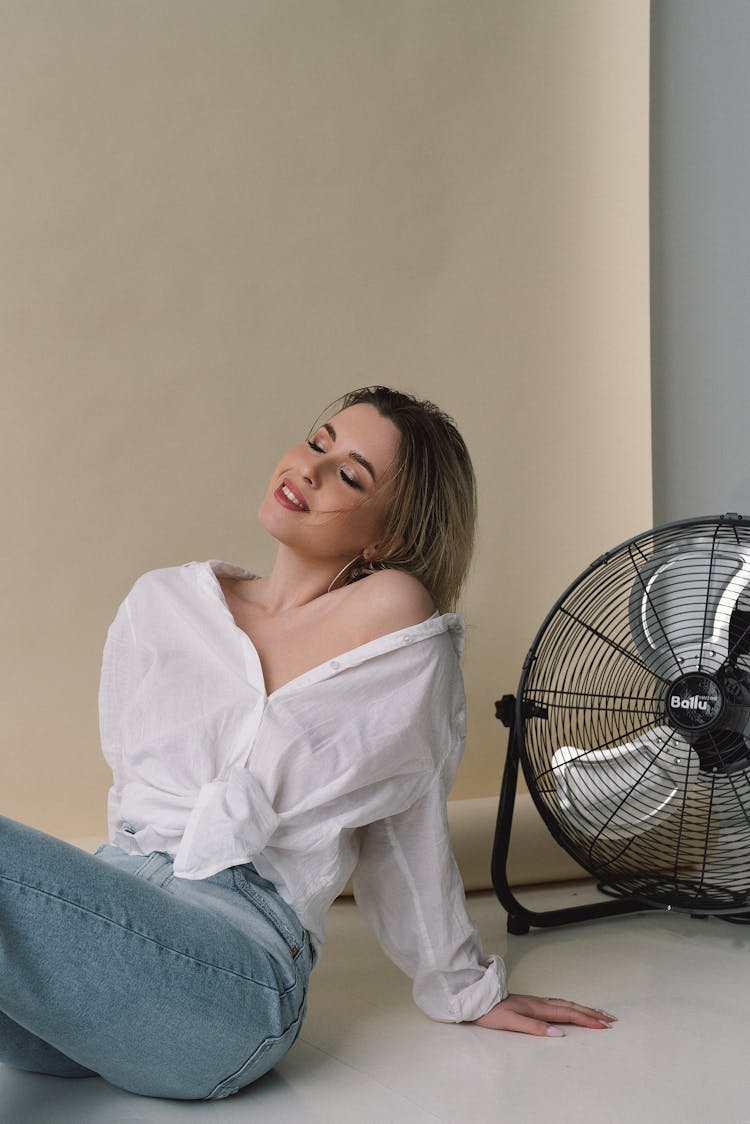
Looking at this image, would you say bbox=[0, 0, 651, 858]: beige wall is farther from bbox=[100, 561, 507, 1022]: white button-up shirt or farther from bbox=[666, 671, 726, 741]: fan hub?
bbox=[666, 671, 726, 741]: fan hub

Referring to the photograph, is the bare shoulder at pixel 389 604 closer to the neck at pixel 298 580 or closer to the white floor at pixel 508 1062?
the neck at pixel 298 580

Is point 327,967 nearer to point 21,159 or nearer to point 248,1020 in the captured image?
point 248,1020

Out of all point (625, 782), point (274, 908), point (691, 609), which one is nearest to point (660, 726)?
point (625, 782)

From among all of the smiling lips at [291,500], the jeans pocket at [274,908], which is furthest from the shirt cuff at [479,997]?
the smiling lips at [291,500]

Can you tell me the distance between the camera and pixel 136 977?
1.48m

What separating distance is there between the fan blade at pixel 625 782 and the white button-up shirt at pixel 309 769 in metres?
0.45

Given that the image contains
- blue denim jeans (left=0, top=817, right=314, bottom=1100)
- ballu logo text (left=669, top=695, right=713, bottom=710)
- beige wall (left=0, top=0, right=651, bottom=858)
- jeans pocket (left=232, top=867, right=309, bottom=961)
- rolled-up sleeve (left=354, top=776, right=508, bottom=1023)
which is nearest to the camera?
blue denim jeans (left=0, top=817, right=314, bottom=1100)

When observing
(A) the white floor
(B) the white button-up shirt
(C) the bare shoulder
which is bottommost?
(A) the white floor

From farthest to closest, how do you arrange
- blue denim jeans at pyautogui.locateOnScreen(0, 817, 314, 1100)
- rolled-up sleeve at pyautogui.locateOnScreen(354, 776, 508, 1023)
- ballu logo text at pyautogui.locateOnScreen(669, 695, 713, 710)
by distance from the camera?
ballu logo text at pyautogui.locateOnScreen(669, 695, 713, 710) → rolled-up sleeve at pyautogui.locateOnScreen(354, 776, 508, 1023) → blue denim jeans at pyautogui.locateOnScreen(0, 817, 314, 1100)

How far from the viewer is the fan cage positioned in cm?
210

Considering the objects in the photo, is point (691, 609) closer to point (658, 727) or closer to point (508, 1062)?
point (658, 727)

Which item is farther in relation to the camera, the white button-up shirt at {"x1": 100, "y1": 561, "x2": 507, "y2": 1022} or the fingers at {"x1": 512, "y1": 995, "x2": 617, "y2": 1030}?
the fingers at {"x1": 512, "y1": 995, "x2": 617, "y2": 1030}

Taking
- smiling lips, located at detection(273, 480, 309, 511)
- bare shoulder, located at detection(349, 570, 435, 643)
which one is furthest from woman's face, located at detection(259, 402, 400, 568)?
bare shoulder, located at detection(349, 570, 435, 643)

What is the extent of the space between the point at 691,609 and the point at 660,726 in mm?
238
